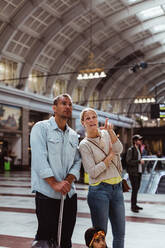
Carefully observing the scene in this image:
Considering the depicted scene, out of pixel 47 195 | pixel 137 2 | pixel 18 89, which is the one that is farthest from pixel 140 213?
pixel 137 2

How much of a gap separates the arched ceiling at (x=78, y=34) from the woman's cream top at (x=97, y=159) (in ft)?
51.2

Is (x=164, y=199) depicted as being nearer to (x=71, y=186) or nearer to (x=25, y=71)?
(x=71, y=186)

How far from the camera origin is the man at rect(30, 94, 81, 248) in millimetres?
2826

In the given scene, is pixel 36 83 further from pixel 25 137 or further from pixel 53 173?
pixel 53 173

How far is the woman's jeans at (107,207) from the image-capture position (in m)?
3.16

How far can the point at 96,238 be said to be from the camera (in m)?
2.99

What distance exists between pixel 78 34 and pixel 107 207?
2698 cm

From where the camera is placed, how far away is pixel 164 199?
986 centimetres

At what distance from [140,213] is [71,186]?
497 centimetres

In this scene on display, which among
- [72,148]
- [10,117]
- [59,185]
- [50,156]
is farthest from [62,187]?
[10,117]

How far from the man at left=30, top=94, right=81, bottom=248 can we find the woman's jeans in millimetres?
252

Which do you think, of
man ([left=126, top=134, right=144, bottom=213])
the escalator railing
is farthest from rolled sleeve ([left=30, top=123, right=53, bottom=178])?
the escalator railing

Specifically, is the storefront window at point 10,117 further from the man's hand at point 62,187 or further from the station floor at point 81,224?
the man's hand at point 62,187

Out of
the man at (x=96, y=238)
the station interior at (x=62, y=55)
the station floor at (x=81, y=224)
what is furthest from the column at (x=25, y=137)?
the man at (x=96, y=238)
